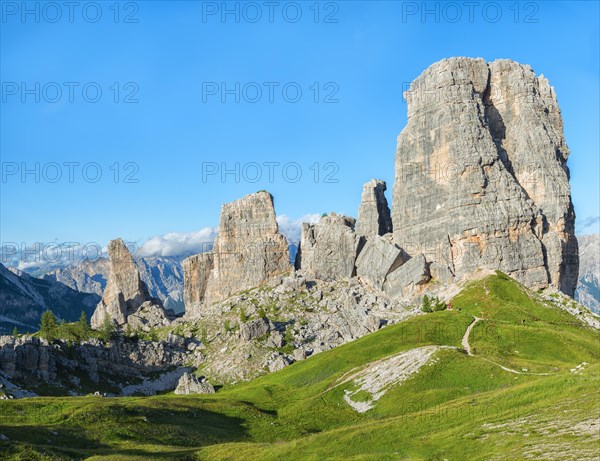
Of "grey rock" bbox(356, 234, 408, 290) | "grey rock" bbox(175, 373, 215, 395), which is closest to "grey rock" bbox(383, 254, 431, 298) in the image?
"grey rock" bbox(356, 234, 408, 290)

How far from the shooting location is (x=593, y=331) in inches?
4897

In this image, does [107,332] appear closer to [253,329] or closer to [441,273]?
[253,329]

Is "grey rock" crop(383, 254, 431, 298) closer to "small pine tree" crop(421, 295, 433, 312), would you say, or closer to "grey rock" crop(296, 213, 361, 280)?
"grey rock" crop(296, 213, 361, 280)

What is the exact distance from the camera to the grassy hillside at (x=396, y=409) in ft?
170

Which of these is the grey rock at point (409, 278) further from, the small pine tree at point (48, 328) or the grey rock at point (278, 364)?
the small pine tree at point (48, 328)

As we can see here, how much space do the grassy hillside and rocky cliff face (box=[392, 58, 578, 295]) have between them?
3457 centimetres

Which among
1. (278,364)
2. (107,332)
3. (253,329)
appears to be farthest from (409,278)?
(107,332)

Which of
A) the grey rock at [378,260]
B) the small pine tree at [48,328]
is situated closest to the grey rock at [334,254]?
the grey rock at [378,260]

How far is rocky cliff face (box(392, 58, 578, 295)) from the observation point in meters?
176

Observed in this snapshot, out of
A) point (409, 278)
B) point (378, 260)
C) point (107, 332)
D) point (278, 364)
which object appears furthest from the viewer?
point (378, 260)

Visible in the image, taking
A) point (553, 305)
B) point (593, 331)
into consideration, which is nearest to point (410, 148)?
point (553, 305)

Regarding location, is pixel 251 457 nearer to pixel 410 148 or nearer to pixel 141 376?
pixel 141 376

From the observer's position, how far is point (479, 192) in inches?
→ 7160

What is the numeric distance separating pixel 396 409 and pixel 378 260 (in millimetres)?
107144
